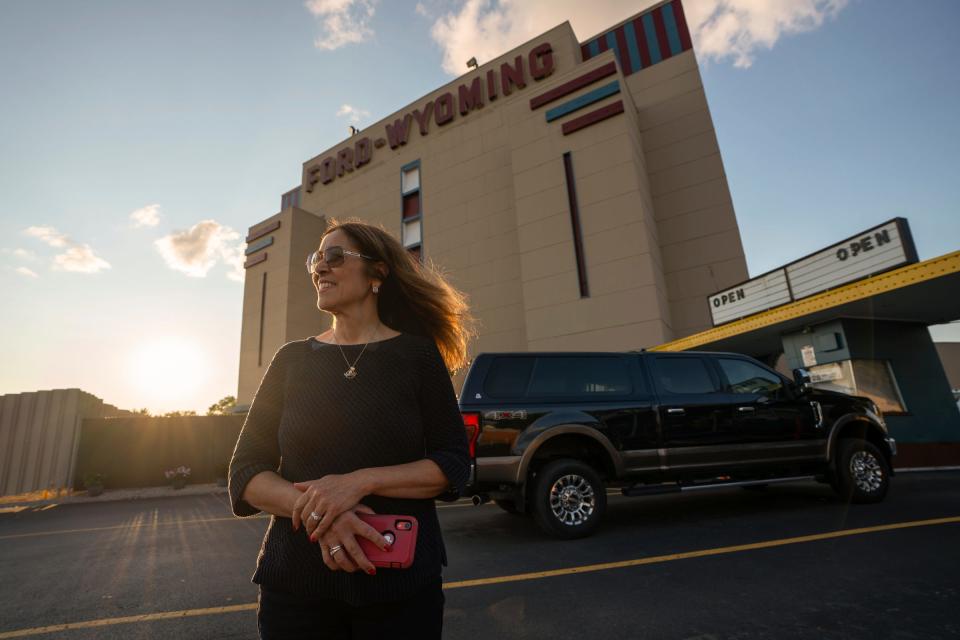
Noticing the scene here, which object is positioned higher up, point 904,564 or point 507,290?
point 507,290

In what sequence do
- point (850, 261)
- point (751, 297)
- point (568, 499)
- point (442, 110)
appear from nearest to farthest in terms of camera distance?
point (568, 499) < point (850, 261) < point (751, 297) < point (442, 110)

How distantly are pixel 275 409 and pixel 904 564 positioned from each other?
5.08 metres

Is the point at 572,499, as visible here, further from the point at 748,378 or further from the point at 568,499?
the point at 748,378

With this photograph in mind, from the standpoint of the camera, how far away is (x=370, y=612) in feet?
4.12

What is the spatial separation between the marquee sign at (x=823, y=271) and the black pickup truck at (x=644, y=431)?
4056mm

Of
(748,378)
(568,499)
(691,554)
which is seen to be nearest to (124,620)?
(568,499)

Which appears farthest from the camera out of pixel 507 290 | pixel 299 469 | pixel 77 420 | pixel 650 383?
pixel 507 290

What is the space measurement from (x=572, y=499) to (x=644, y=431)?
127 cm

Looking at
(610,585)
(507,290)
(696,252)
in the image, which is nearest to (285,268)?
(507,290)

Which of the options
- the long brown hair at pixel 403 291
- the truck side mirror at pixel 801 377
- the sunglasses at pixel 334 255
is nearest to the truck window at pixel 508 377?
the long brown hair at pixel 403 291

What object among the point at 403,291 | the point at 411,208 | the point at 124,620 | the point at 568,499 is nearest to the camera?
the point at 403,291

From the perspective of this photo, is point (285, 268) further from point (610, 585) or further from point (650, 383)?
point (610, 585)

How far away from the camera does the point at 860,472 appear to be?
255 inches

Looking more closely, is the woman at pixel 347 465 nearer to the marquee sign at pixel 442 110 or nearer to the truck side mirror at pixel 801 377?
the truck side mirror at pixel 801 377
